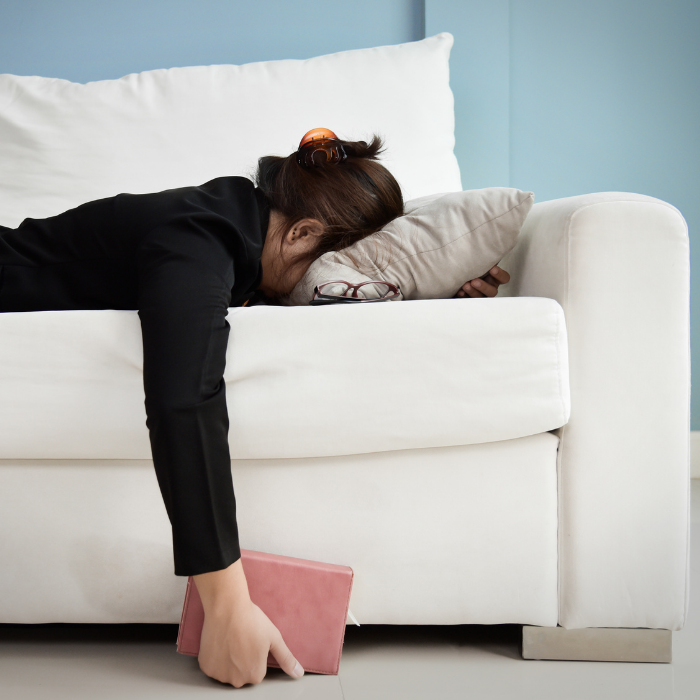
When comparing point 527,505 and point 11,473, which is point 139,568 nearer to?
point 11,473

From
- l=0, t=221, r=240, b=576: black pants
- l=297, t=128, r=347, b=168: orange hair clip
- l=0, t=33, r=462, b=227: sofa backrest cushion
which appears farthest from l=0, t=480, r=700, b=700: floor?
l=0, t=33, r=462, b=227: sofa backrest cushion

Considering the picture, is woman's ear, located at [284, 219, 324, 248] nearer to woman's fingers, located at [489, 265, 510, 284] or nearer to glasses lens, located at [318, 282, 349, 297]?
glasses lens, located at [318, 282, 349, 297]

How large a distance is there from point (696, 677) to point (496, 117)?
4.90 feet

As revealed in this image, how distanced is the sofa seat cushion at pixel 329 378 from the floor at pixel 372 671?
10.0 inches

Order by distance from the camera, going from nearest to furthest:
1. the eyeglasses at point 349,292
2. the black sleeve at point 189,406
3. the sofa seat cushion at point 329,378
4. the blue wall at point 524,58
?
the black sleeve at point 189,406 < the sofa seat cushion at point 329,378 < the eyeglasses at point 349,292 < the blue wall at point 524,58

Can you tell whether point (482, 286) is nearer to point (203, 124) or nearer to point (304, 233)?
point (304, 233)

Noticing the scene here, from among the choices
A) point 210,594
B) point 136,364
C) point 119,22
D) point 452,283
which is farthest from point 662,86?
point 210,594

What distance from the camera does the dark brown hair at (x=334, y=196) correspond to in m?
0.88

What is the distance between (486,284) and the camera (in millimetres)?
929

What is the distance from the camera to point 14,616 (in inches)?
29.7

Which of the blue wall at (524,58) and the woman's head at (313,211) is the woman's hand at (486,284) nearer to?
the woman's head at (313,211)

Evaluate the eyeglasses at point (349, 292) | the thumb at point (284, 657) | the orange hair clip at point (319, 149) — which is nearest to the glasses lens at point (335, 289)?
the eyeglasses at point (349, 292)

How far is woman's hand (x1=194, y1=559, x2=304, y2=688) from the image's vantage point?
602mm

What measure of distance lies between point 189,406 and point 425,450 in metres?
0.30
